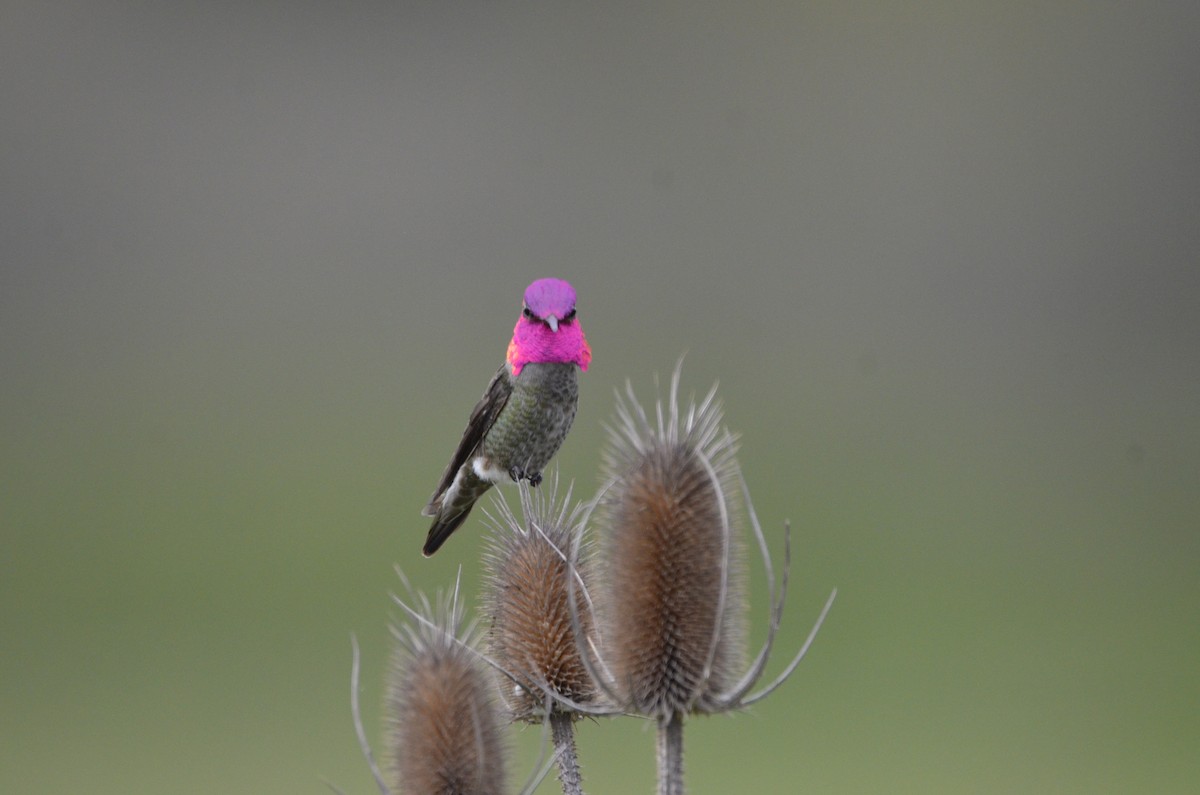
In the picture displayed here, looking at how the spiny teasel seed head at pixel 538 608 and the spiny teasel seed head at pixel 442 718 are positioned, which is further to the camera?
the spiny teasel seed head at pixel 538 608

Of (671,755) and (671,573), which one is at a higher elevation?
(671,573)

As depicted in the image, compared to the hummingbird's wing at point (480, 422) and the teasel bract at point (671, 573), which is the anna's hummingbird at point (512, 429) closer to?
the hummingbird's wing at point (480, 422)

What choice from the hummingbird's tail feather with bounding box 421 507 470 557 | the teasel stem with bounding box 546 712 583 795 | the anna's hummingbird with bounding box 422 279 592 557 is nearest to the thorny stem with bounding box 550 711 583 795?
the teasel stem with bounding box 546 712 583 795

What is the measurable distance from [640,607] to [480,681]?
14.9 inches

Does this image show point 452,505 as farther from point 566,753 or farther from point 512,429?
point 566,753

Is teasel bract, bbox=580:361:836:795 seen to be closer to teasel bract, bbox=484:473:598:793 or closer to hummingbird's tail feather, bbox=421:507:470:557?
teasel bract, bbox=484:473:598:793

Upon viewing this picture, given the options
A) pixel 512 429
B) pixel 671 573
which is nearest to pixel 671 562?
pixel 671 573

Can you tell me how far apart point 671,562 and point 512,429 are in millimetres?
2907

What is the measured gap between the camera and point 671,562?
2.83m

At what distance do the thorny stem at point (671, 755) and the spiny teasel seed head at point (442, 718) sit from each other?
345 millimetres

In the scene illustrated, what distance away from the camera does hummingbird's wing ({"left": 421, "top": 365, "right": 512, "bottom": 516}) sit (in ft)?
18.8

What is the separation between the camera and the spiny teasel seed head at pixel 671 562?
2.75 metres

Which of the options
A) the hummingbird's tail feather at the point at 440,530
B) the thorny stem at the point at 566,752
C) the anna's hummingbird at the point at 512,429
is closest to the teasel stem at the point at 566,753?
the thorny stem at the point at 566,752

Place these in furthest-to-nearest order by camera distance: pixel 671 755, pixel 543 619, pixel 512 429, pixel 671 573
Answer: pixel 512 429 < pixel 543 619 < pixel 671 573 < pixel 671 755
